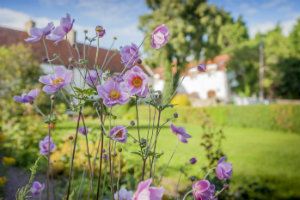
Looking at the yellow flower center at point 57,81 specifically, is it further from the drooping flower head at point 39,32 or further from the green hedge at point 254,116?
the green hedge at point 254,116

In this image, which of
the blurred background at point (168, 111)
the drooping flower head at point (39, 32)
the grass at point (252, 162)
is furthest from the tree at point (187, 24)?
the drooping flower head at point (39, 32)

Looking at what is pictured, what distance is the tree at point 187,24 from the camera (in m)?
13.4

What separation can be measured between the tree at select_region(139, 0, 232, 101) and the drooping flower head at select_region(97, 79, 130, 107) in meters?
12.8

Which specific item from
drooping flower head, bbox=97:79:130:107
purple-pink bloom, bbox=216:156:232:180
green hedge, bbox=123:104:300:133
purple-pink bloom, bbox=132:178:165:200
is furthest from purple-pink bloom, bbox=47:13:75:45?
green hedge, bbox=123:104:300:133

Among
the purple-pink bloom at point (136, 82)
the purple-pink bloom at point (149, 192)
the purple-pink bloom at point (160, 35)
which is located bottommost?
the purple-pink bloom at point (149, 192)

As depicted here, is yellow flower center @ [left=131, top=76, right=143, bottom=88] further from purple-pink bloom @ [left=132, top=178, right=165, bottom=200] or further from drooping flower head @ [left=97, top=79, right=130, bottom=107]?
purple-pink bloom @ [left=132, top=178, right=165, bottom=200]

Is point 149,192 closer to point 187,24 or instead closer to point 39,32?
point 39,32

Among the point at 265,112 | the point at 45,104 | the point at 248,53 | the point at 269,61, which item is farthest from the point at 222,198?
the point at 269,61

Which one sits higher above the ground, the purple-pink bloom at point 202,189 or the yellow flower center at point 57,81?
the yellow flower center at point 57,81

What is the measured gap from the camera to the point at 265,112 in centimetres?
873

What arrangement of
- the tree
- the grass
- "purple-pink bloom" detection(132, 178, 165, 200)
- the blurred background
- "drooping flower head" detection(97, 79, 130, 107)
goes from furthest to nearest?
the tree, the grass, the blurred background, "drooping flower head" detection(97, 79, 130, 107), "purple-pink bloom" detection(132, 178, 165, 200)

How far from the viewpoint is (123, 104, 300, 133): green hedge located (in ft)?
26.0

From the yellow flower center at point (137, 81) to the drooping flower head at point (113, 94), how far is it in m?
0.03

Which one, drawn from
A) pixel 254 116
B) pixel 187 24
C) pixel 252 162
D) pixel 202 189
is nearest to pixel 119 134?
pixel 202 189
